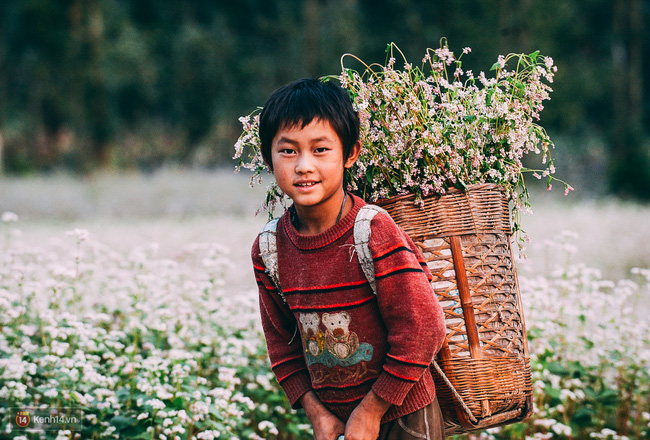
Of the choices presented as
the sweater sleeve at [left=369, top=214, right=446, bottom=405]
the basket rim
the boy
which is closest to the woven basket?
the basket rim

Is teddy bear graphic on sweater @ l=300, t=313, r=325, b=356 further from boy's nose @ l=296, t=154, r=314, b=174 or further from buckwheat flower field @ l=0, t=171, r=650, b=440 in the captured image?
buckwheat flower field @ l=0, t=171, r=650, b=440

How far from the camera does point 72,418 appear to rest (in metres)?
2.80

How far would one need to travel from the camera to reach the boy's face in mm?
1919

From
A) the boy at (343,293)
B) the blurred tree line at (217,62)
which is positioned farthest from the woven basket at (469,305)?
the blurred tree line at (217,62)

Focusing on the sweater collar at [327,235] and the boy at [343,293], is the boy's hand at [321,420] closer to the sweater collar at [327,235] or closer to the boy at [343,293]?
the boy at [343,293]

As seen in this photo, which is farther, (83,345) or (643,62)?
(643,62)

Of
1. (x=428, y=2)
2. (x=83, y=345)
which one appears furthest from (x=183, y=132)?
(x=83, y=345)

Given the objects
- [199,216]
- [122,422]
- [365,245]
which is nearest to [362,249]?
[365,245]

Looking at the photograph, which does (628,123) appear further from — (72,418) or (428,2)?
(72,418)

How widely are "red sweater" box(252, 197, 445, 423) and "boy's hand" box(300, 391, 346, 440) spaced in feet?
0.07

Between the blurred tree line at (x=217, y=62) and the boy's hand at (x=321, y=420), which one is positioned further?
the blurred tree line at (x=217, y=62)

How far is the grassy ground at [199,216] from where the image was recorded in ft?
27.8

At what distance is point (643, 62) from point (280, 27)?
50.3ft

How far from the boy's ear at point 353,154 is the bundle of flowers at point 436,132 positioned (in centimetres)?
8
